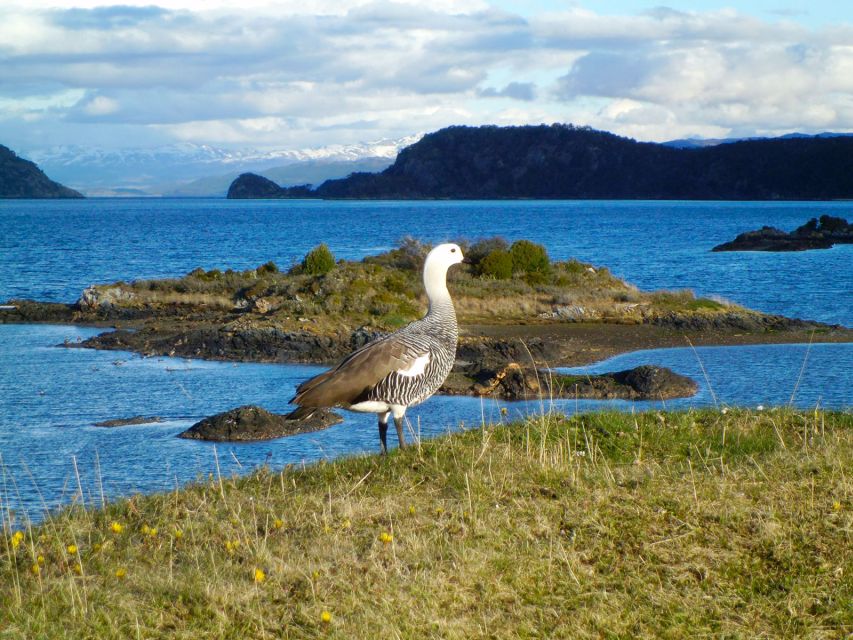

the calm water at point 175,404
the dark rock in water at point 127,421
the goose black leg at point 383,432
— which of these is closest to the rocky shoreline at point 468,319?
the calm water at point 175,404

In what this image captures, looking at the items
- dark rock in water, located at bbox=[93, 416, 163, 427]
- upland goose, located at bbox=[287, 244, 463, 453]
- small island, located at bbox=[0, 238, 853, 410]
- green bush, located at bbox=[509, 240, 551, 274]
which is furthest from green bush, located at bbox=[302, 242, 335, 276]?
upland goose, located at bbox=[287, 244, 463, 453]

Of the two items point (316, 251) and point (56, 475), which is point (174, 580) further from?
point (316, 251)

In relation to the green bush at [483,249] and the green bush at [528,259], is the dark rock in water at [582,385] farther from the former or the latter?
the green bush at [483,249]

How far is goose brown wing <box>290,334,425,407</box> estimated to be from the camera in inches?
385

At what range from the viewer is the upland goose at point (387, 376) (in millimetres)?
9844

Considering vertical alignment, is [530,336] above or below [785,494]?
below

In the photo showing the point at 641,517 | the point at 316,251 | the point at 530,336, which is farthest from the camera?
the point at 316,251

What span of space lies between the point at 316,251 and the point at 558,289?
11.4 metres

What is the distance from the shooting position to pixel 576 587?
6527 millimetres

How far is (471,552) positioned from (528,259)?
138ft

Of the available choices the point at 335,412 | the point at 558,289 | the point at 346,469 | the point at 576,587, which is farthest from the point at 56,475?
the point at 558,289

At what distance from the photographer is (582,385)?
2475 cm

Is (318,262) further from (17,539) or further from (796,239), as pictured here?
(796,239)

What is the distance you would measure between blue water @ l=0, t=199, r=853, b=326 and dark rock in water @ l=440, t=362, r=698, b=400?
70.6 feet
